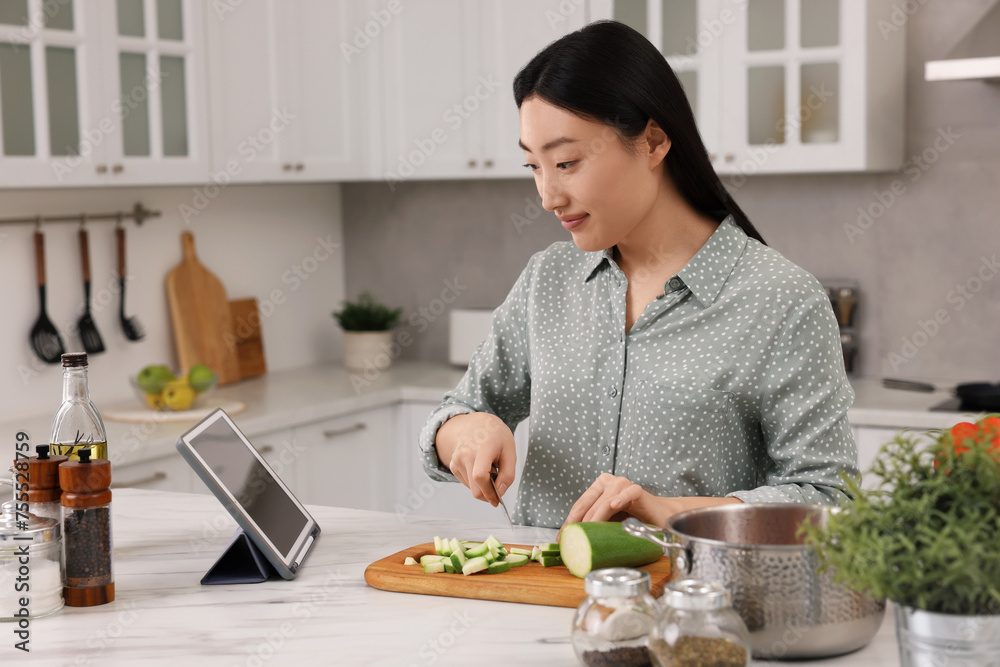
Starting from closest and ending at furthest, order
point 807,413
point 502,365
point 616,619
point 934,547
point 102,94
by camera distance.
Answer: point 934,547 → point 616,619 → point 807,413 → point 502,365 → point 102,94

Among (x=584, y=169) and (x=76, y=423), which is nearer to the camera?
(x=76, y=423)

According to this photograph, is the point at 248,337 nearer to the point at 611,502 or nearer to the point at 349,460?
the point at 349,460

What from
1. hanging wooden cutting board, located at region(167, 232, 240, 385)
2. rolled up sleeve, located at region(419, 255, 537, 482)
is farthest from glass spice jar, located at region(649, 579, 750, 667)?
hanging wooden cutting board, located at region(167, 232, 240, 385)

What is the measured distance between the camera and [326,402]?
331 centimetres

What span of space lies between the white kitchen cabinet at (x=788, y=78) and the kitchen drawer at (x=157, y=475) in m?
1.71

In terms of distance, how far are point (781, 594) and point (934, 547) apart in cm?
19

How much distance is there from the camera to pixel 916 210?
3.25 m

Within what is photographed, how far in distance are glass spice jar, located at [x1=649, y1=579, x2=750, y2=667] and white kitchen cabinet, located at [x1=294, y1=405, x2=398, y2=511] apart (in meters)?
2.41

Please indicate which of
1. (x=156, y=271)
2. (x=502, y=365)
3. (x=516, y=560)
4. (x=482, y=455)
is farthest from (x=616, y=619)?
(x=156, y=271)

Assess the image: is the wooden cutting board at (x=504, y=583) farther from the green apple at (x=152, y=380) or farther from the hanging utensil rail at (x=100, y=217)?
the hanging utensil rail at (x=100, y=217)

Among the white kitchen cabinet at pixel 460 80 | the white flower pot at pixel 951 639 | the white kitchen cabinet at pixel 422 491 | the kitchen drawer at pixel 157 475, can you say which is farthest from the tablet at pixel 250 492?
the white kitchen cabinet at pixel 460 80

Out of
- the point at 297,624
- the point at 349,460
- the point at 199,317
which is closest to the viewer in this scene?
the point at 297,624

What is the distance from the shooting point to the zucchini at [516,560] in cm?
129

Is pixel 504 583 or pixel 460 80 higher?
pixel 460 80
